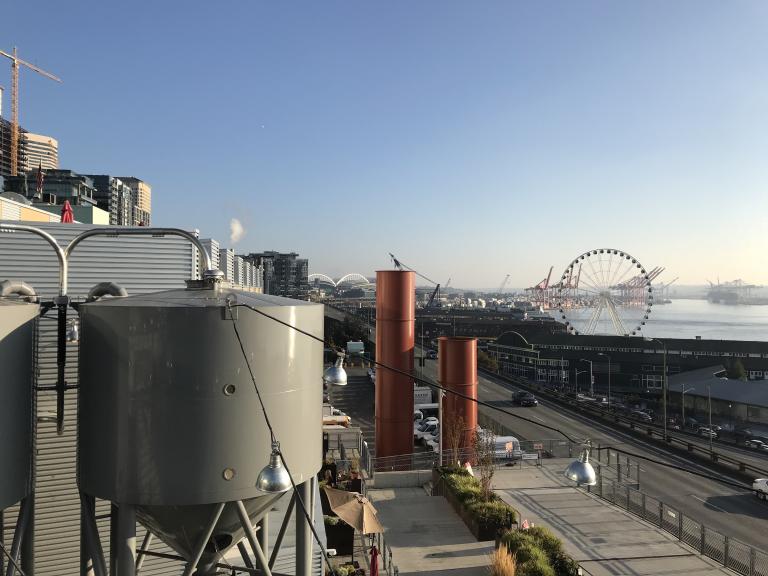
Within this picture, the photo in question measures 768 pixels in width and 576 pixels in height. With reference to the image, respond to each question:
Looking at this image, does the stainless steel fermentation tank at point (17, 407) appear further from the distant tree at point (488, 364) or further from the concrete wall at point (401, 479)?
the distant tree at point (488, 364)

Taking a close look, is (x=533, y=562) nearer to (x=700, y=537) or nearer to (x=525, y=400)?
(x=700, y=537)

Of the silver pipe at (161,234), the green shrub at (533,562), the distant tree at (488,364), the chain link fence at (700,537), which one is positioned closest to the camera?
the silver pipe at (161,234)

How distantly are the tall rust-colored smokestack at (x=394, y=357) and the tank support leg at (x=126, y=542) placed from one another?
15409mm

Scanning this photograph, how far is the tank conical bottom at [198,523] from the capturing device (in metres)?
4.70

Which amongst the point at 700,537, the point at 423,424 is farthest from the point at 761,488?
the point at 423,424

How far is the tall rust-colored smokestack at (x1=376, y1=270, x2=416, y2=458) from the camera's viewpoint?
784 inches

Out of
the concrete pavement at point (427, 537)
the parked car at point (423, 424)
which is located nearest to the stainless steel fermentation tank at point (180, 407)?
the concrete pavement at point (427, 537)

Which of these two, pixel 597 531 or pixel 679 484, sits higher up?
pixel 597 531

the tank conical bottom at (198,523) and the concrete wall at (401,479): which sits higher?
the tank conical bottom at (198,523)

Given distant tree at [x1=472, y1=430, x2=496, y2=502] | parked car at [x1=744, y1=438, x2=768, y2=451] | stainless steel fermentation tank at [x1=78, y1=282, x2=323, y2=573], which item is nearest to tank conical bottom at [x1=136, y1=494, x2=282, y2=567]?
stainless steel fermentation tank at [x1=78, y1=282, x2=323, y2=573]

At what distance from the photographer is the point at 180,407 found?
4516 millimetres

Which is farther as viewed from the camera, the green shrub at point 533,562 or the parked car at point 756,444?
the parked car at point 756,444

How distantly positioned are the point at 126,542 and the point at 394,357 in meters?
15.6

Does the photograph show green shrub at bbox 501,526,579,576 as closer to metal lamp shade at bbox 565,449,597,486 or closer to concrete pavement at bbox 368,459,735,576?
concrete pavement at bbox 368,459,735,576
